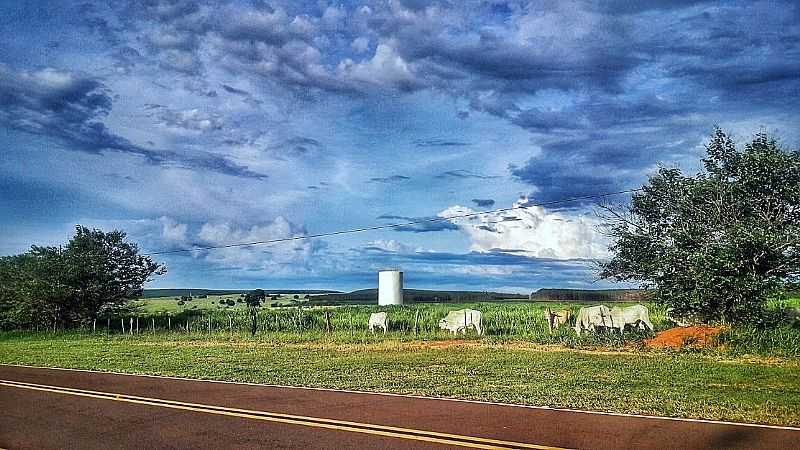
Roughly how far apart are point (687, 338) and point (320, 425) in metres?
15.5

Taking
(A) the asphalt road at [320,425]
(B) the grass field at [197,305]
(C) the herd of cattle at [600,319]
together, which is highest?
(B) the grass field at [197,305]

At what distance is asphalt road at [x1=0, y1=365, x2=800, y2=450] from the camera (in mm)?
8742

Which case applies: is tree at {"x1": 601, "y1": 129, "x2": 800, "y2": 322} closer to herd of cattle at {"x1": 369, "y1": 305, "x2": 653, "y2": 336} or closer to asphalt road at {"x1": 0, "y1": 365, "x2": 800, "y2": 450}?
herd of cattle at {"x1": 369, "y1": 305, "x2": 653, "y2": 336}

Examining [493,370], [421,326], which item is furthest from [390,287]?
[493,370]

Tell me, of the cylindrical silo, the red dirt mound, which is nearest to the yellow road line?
the red dirt mound

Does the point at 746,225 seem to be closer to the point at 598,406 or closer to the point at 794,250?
the point at 794,250

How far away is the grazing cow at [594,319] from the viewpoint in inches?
1024

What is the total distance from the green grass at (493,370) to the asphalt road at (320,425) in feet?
3.57

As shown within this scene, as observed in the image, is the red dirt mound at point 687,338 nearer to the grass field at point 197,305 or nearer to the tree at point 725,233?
the tree at point 725,233

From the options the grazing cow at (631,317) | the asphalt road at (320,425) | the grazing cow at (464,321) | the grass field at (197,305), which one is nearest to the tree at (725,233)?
the grazing cow at (631,317)

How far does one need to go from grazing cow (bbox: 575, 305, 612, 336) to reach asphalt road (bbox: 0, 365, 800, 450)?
15031 millimetres

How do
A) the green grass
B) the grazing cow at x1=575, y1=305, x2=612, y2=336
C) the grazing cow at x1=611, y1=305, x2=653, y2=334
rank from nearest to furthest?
the green grass, the grazing cow at x1=611, y1=305, x2=653, y2=334, the grazing cow at x1=575, y1=305, x2=612, y2=336

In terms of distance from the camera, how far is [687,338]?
21.9m

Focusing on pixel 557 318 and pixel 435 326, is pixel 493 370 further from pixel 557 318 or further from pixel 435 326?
pixel 435 326
